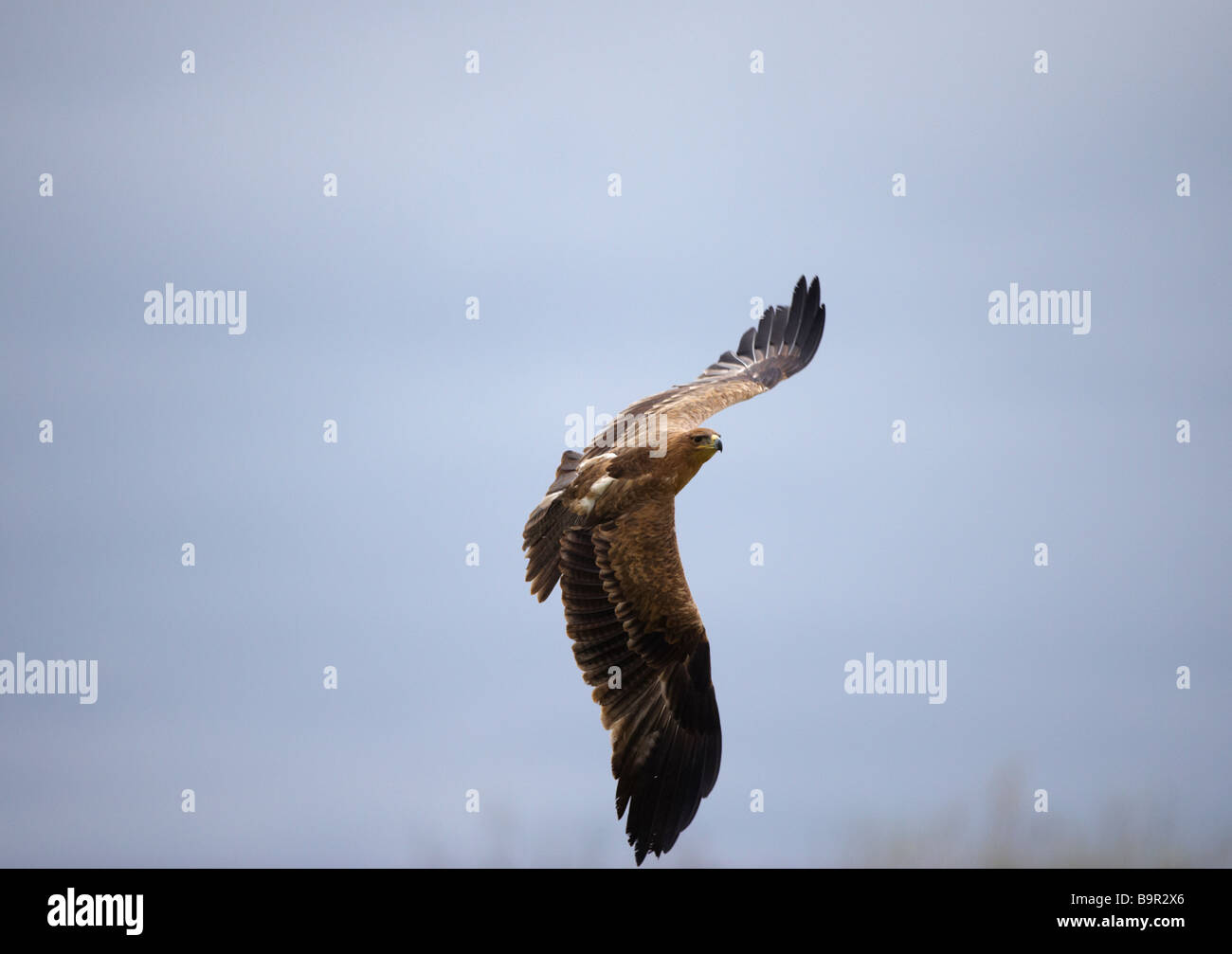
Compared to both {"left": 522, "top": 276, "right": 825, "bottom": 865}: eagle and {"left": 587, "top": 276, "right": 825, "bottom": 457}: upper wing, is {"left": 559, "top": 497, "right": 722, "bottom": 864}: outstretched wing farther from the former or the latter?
{"left": 587, "top": 276, "right": 825, "bottom": 457}: upper wing

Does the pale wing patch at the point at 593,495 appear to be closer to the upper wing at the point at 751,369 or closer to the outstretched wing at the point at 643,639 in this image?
the outstretched wing at the point at 643,639

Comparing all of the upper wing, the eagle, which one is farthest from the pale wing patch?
the upper wing

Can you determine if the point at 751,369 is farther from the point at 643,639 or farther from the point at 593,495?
the point at 643,639

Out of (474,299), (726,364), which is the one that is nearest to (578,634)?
(726,364)

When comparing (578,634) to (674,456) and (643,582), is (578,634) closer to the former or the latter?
(643,582)

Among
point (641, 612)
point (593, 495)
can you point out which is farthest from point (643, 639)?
point (593, 495)

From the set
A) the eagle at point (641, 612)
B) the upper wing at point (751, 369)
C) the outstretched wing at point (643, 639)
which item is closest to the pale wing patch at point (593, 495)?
the eagle at point (641, 612)
